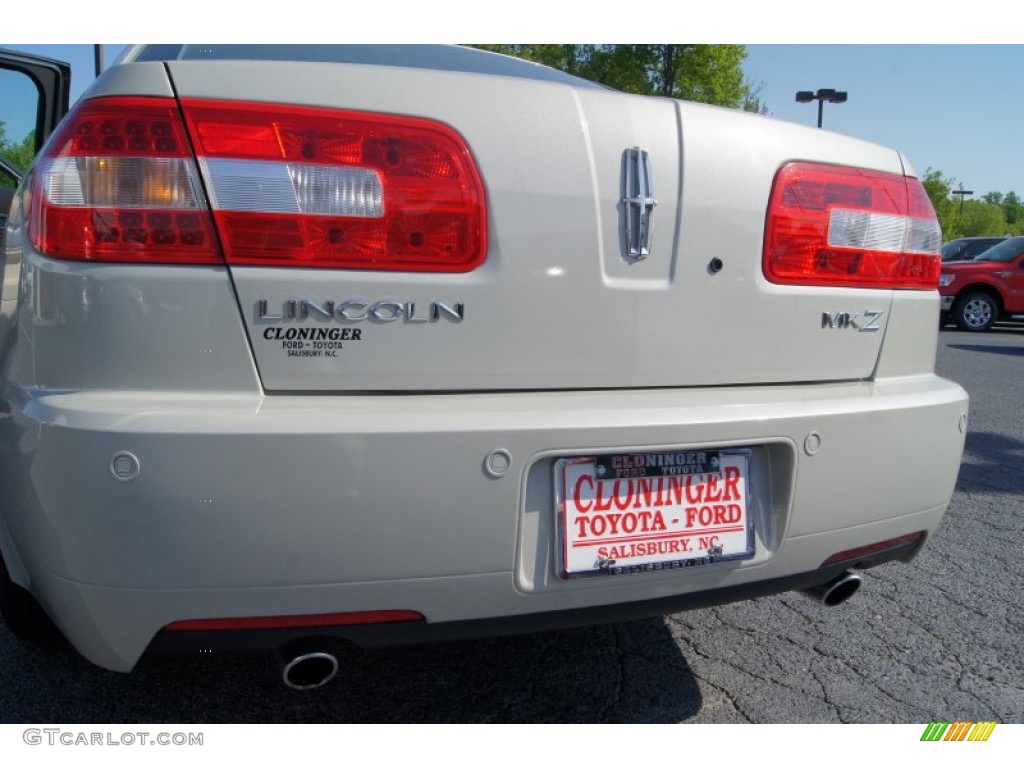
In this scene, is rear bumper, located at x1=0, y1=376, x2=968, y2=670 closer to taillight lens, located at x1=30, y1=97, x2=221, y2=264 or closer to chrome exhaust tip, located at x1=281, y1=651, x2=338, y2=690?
chrome exhaust tip, located at x1=281, y1=651, x2=338, y2=690

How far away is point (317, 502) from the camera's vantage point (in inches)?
58.8

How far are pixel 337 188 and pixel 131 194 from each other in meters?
0.34

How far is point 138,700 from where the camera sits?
6.89ft

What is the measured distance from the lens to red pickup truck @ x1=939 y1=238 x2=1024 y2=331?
46.8 feet

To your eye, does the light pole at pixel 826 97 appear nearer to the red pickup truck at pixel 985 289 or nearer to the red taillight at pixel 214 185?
the red pickup truck at pixel 985 289

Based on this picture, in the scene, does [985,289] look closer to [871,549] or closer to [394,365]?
[871,549]

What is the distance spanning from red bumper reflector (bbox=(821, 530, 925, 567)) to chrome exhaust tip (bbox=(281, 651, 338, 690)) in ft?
3.50

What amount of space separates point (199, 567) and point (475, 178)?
82cm

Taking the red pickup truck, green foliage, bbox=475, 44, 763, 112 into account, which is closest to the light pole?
green foliage, bbox=475, 44, 763, 112

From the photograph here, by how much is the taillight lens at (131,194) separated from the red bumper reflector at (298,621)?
0.61 m

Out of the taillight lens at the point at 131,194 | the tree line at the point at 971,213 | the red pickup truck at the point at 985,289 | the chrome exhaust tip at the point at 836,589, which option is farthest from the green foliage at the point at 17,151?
the tree line at the point at 971,213

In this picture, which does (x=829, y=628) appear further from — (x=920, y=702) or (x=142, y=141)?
(x=142, y=141)

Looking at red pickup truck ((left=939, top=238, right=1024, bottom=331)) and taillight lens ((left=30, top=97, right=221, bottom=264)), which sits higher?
taillight lens ((left=30, top=97, right=221, bottom=264))

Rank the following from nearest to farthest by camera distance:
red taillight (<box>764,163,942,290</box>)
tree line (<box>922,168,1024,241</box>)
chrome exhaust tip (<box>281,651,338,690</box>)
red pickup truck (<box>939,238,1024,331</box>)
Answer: chrome exhaust tip (<box>281,651,338,690</box>) → red taillight (<box>764,163,942,290</box>) → red pickup truck (<box>939,238,1024,331</box>) → tree line (<box>922,168,1024,241</box>)
